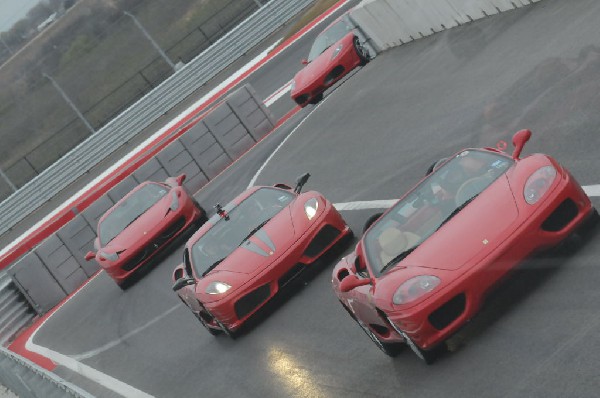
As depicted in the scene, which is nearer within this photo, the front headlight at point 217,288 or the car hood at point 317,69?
the front headlight at point 217,288

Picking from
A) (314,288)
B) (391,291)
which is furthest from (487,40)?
(391,291)

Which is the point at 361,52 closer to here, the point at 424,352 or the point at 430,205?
the point at 430,205

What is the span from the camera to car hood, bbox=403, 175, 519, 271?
7914mm

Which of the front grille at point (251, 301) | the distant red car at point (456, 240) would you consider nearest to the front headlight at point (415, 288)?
the distant red car at point (456, 240)

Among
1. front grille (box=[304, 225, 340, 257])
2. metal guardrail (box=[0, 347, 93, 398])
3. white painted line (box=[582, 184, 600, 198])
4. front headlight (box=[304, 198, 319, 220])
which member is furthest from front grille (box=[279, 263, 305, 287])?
white painted line (box=[582, 184, 600, 198])

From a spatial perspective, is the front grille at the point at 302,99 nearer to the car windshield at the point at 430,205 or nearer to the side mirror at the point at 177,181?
the side mirror at the point at 177,181

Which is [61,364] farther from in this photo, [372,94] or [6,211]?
[6,211]

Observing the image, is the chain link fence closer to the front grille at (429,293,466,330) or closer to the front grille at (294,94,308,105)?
the front grille at (294,94,308,105)

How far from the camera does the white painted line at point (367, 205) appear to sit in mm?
13522

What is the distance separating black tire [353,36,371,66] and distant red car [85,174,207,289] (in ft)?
19.2

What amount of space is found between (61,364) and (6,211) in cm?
1943

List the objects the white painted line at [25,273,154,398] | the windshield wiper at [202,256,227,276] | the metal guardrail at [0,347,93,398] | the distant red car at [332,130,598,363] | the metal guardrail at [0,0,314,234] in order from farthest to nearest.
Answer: the metal guardrail at [0,0,314,234], the white painted line at [25,273,154,398], the windshield wiper at [202,256,227,276], the metal guardrail at [0,347,93,398], the distant red car at [332,130,598,363]

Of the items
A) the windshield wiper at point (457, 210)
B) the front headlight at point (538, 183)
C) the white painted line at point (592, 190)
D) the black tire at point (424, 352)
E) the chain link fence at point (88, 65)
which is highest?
the chain link fence at point (88, 65)

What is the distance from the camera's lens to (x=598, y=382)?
255 inches
